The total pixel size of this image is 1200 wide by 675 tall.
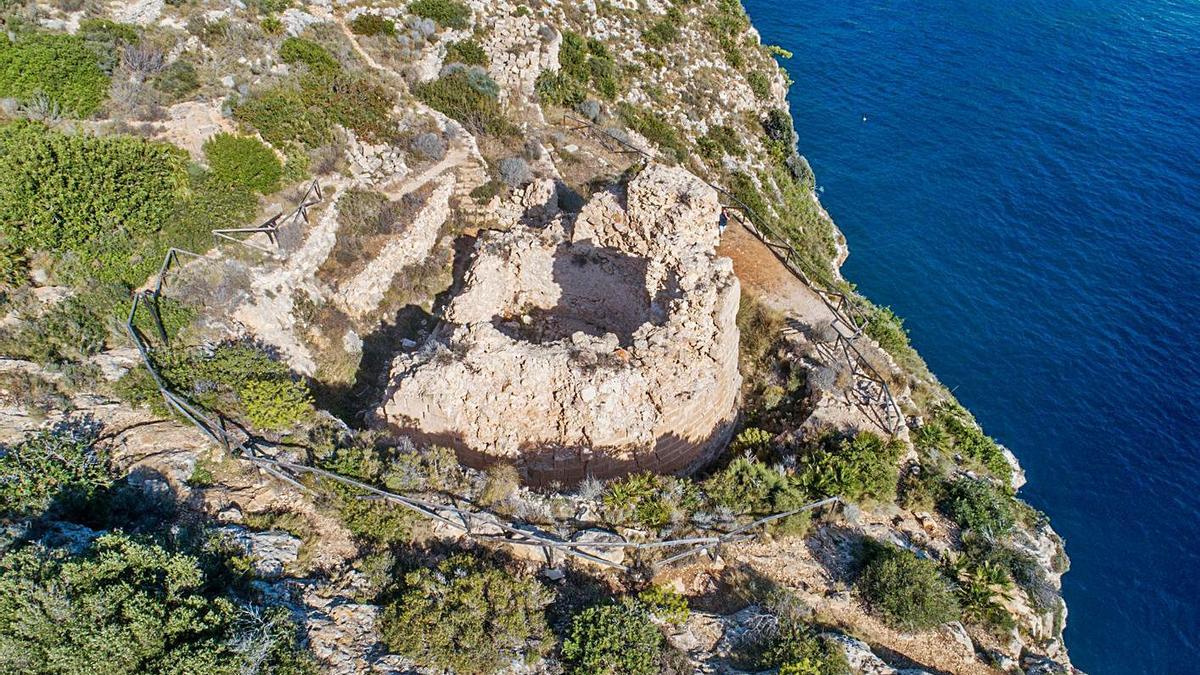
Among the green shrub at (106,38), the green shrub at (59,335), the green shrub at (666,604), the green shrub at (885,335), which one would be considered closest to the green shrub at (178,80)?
the green shrub at (106,38)

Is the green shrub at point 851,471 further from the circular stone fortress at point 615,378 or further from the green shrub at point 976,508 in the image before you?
the circular stone fortress at point 615,378

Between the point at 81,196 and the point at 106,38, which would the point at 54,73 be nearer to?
the point at 106,38

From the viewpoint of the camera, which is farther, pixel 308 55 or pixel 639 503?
pixel 308 55

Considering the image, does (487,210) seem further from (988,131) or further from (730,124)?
(988,131)

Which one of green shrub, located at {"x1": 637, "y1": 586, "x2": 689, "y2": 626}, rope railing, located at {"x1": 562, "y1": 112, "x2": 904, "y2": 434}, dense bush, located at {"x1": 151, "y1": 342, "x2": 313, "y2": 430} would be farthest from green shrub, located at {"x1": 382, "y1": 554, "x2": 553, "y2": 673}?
rope railing, located at {"x1": 562, "y1": 112, "x2": 904, "y2": 434}

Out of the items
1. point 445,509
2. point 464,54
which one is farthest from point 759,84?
point 445,509
